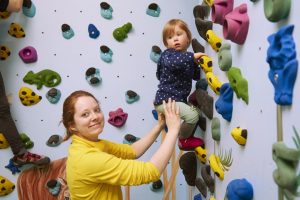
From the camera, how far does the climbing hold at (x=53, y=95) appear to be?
2146mm

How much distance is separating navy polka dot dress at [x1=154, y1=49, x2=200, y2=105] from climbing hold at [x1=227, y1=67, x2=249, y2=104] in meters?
0.33

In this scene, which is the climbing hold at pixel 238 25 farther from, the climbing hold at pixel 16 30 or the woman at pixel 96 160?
the climbing hold at pixel 16 30

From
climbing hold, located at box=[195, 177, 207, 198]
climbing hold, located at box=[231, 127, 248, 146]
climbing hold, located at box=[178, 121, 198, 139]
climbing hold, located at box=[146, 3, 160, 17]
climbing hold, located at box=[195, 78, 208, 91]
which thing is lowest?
climbing hold, located at box=[195, 177, 207, 198]

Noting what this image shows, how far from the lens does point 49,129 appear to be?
2188 mm

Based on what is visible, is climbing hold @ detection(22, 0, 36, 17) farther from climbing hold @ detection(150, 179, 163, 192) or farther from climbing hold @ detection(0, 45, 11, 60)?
climbing hold @ detection(150, 179, 163, 192)

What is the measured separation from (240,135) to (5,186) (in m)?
1.51

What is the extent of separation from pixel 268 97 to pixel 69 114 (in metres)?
0.77

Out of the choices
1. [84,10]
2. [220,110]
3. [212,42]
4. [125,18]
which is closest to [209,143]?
[220,110]

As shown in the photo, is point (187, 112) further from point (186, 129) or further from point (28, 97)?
point (28, 97)

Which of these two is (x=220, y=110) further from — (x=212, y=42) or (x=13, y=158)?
A: (x=13, y=158)

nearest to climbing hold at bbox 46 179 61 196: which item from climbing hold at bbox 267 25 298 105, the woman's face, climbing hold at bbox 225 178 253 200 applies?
the woman's face

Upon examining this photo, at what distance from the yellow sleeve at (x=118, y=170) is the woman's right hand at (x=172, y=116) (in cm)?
18

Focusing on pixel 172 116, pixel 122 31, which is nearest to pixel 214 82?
pixel 172 116

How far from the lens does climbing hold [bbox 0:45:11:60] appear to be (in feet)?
7.00
